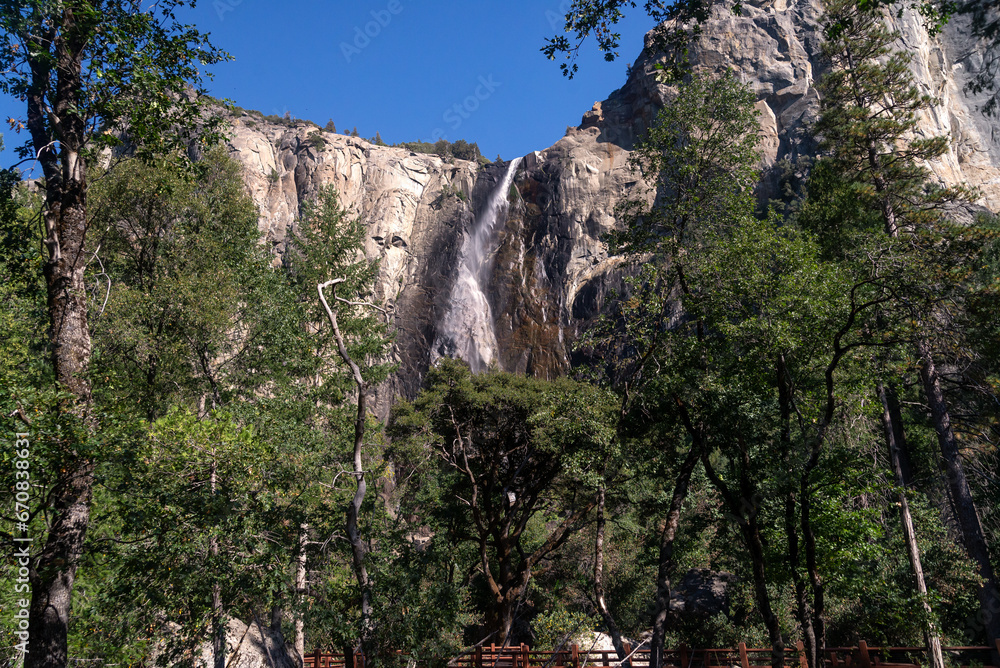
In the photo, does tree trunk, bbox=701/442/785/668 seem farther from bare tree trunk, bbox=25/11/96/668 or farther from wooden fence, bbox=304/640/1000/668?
bare tree trunk, bbox=25/11/96/668

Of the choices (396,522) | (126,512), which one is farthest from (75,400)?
(396,522)

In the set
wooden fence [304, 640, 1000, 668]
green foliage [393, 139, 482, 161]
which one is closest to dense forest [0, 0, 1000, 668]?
wooden fence [304, 640, 1000, 668]

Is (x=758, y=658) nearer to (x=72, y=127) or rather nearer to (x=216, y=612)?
(x=216, y=612)

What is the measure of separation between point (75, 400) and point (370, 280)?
12414 mm

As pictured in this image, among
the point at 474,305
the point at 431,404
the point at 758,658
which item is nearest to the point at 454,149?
the point at 474,305

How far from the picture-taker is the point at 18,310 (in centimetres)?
1138

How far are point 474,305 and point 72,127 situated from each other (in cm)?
4033

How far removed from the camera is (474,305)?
46.7 meters

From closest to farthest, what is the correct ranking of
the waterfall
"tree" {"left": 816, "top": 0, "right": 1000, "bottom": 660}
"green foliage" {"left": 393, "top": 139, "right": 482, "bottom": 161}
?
"tree" {"left": 816, "top": 0, "right": 1000, "bottom": 660} < the waterfall < "green foliage" {"left": 393, "top": 139, "right": 482, "bottom": 161}

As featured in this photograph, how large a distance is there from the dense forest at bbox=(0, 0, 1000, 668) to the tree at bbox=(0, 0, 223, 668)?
36 mm

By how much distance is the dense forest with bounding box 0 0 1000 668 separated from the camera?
631 centimetres

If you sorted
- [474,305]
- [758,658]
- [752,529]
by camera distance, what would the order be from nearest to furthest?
[752,529] < [758,658] < [474,305]

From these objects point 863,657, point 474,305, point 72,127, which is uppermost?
point 474,305

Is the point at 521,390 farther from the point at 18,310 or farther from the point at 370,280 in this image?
the point at 18,310
